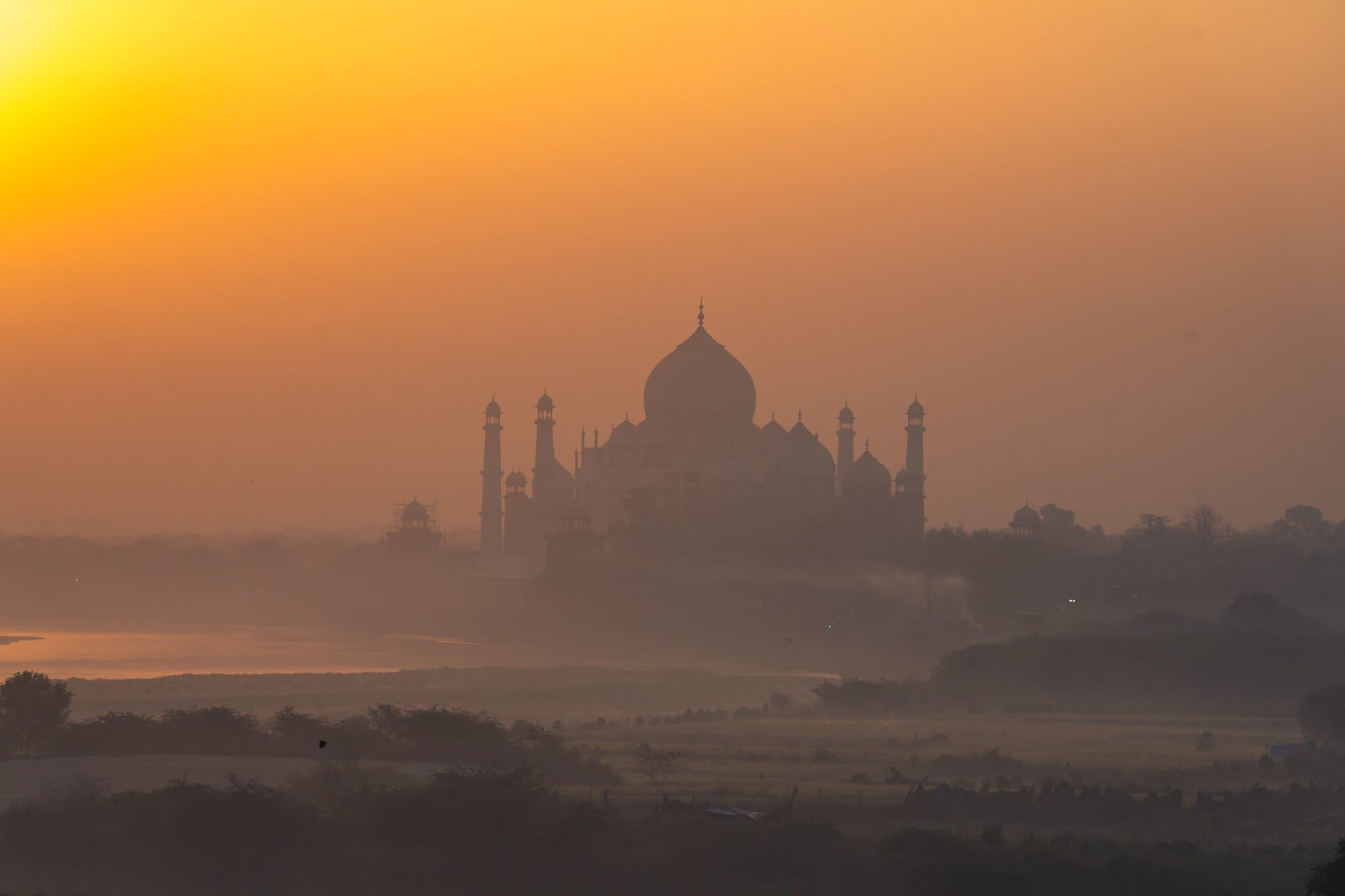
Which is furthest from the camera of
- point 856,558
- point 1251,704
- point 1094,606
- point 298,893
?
point 856,558

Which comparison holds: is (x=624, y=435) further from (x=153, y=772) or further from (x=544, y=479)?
(x=153, y=772)

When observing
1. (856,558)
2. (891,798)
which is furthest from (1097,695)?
(856,558)

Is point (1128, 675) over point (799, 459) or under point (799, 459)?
under

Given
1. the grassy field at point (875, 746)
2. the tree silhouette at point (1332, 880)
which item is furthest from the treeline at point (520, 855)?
the grassy field at point (875, 746)

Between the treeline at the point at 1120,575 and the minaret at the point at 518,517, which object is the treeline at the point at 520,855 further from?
the minaret at the point at 518,517

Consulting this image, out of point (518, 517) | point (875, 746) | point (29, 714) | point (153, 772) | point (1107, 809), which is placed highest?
point (518, 517)

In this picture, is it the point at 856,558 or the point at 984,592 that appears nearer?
the point at 984,592

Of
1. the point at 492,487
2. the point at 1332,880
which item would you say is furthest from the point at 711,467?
the point at 1332,880

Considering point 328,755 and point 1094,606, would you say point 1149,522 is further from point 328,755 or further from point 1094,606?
point 328,755
